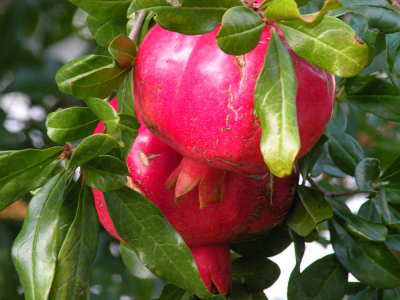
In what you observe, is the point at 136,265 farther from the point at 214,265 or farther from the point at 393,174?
the point at 393,174

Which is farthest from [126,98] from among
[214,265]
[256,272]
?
[256,272]

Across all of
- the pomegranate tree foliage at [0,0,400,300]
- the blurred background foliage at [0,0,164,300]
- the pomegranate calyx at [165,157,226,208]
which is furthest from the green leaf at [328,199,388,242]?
the blurred background foliage at [0,0,164,300]

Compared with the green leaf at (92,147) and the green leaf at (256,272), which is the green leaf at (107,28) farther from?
the green leaf at (256,272)

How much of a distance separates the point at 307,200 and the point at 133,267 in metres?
0.39

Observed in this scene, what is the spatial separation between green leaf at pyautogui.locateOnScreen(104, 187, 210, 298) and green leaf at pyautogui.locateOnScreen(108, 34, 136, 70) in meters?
0.16

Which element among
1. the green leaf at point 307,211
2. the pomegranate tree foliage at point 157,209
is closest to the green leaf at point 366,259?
the pomegranate tree foliage at point 157,209

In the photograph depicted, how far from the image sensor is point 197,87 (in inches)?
19.4

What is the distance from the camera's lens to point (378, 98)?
0.81m

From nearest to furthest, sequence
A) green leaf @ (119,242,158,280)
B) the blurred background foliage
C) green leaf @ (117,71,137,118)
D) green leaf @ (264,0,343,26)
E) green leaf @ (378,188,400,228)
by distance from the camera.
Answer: green leaf @ (264,0,343,26) → green leaf @ (117,71,137,118) → green leaf @ (378,188,400,228) → green leaf @ (119,242,158,280) → the blurred background foliage

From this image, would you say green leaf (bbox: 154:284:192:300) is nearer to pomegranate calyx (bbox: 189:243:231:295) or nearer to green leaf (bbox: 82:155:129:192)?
pomegranate calyx (bbox: 189:243:231:295)

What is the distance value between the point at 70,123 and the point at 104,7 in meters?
0.14

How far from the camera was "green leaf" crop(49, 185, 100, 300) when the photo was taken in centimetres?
58

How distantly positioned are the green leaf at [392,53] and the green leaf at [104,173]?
1.22 ft

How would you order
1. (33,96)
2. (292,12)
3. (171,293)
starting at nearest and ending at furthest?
(292,12), (171,293), (33,96)
